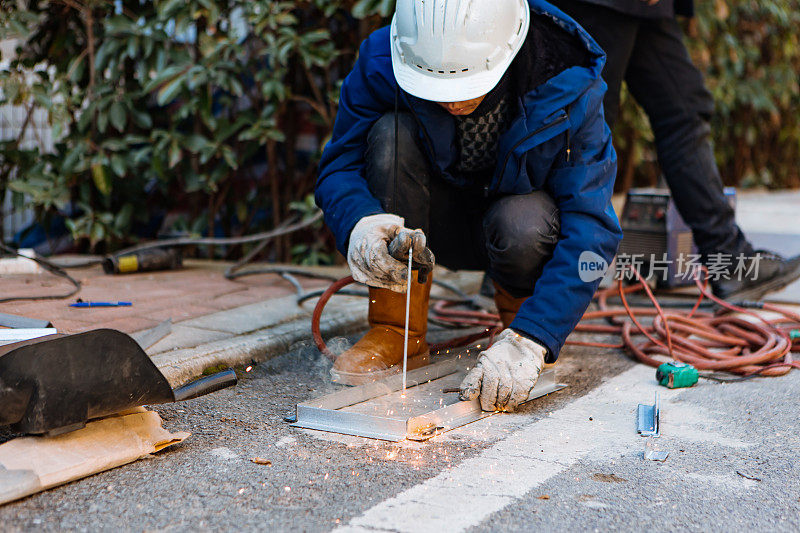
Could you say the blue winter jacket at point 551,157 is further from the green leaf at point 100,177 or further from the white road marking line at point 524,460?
the green leaf at point 100,177

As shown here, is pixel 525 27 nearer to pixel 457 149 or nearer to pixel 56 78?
pixel 457 149

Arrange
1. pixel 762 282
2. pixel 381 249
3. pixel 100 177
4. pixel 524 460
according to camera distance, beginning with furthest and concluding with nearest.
→ pixel 100 177 < pixel 762 282 < pixel 381 249 < pixel 524 460

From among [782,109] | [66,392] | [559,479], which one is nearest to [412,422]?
[559,479]

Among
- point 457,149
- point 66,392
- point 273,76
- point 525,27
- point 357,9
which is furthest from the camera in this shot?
point 273,76

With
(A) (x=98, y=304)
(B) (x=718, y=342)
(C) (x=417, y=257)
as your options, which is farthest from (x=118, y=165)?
(B) (x=718, y=342)

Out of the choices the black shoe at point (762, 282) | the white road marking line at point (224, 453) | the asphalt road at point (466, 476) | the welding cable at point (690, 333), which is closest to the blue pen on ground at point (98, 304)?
the welding cable at point (690, 333)

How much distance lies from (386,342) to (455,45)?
2.93 feet

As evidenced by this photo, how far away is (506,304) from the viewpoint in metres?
2.70

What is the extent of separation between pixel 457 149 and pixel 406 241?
0.46 m

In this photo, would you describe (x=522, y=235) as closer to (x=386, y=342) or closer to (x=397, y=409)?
(x=386, y=342)

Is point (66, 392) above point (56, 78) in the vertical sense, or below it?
below

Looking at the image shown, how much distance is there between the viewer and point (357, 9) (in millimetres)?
3713

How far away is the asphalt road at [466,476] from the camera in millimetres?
1587

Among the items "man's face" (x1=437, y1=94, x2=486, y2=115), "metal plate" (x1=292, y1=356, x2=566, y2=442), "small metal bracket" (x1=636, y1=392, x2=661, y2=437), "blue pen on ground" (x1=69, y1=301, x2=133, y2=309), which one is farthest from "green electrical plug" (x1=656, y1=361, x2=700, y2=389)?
"blue pen on ground" (x1=69, y1=301, x2=133, y2=309)
